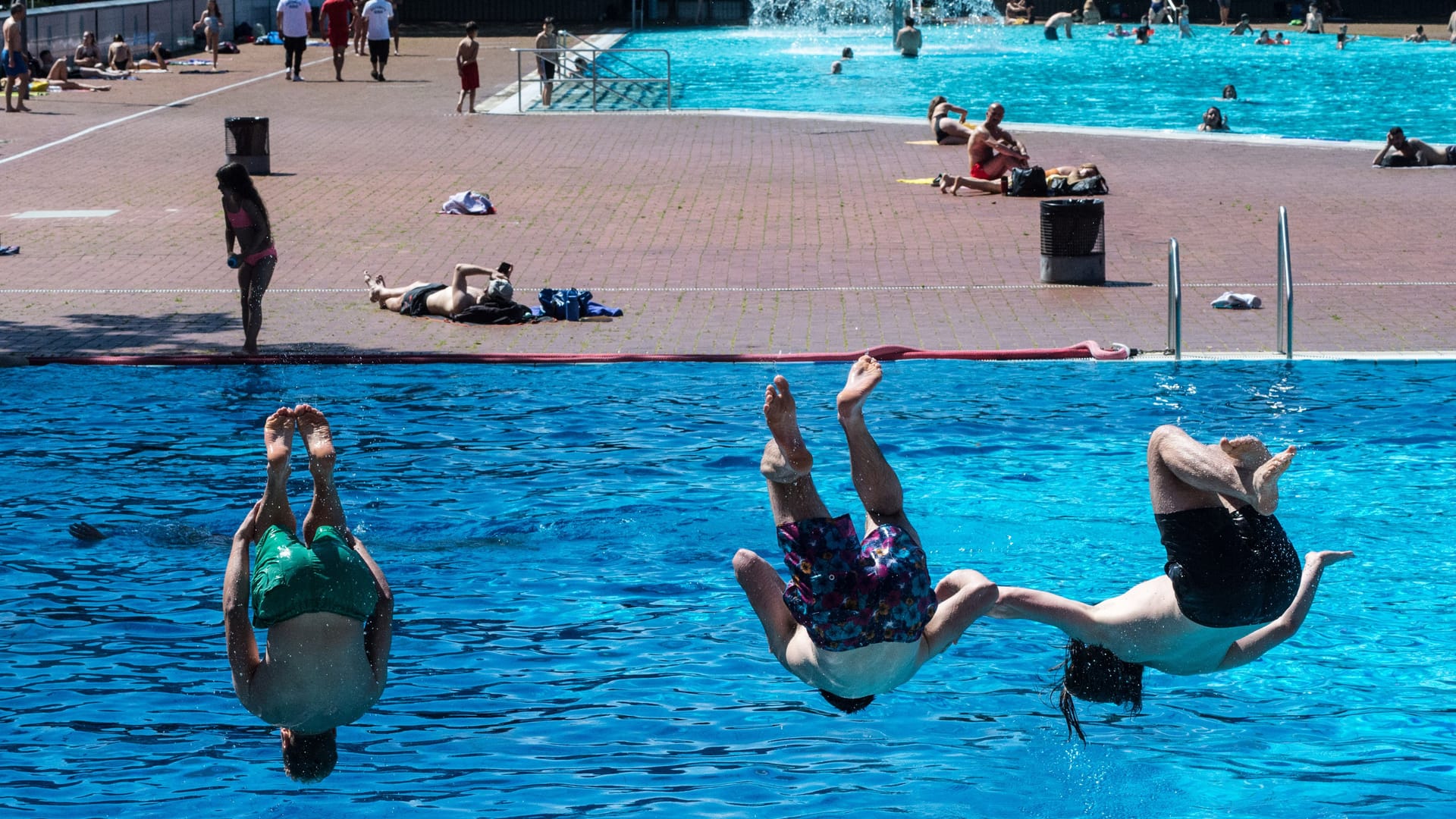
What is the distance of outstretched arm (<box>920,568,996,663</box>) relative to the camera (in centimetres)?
644

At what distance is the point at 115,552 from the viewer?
983 centimetres

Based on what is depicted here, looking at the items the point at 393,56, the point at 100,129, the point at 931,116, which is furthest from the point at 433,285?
the point at 393,56

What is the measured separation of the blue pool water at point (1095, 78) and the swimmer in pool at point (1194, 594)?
2379cm

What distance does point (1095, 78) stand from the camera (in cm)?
4516

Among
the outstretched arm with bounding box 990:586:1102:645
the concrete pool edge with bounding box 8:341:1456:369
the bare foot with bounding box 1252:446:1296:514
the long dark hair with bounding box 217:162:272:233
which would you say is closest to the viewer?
the bare foot with bounding box 1252:446:1296:514

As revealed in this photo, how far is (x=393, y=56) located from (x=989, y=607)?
1678 inches

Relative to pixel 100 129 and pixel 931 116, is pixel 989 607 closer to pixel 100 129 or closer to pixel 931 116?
pixel 931 116

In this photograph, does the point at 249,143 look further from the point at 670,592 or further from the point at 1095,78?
the point at 1095,78

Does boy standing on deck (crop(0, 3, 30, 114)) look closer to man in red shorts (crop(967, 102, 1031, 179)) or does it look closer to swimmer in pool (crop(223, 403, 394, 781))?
man in red shorts (crop(967, 102, 1031, 179))

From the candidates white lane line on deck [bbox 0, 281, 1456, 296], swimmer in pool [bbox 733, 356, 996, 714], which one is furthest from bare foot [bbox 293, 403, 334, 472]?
white lane line on deck [bbox 0, 281, 1456, 296]

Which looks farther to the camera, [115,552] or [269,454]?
[115,552]

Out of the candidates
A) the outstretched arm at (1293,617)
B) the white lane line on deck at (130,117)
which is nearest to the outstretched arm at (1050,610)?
the outstretched arm at (1293,617)

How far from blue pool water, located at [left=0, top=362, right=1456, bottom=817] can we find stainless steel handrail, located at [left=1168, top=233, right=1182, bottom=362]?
0.40m

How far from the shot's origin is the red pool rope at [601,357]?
13992 millimetres
